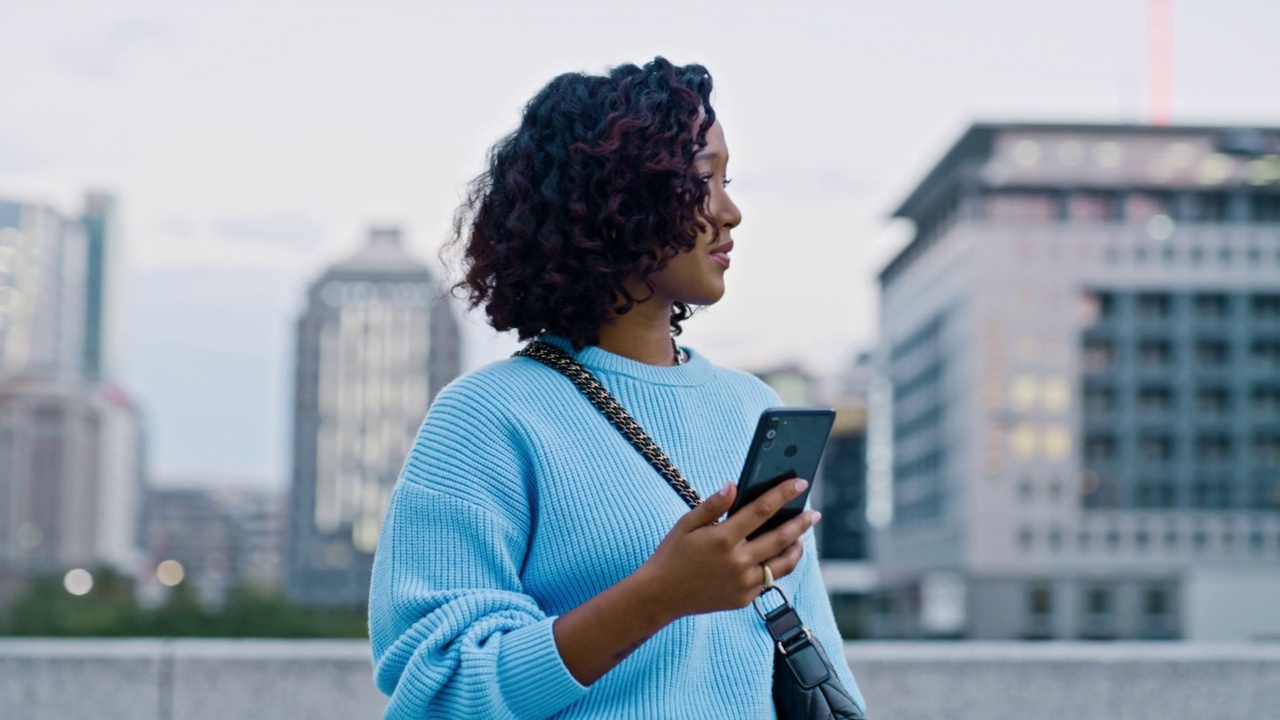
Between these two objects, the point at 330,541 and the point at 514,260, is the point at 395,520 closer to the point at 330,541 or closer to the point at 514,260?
the point at 514,260

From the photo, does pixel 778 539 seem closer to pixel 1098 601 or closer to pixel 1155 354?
pixel 1155 354

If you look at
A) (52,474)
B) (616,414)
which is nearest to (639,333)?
(616,414)

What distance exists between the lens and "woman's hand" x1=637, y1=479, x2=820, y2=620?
151 centimetres

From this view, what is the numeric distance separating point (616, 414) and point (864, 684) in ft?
10.3

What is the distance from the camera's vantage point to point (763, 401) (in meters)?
2.13

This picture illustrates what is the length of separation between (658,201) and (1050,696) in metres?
3.43

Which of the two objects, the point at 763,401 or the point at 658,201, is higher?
the point at 658,201

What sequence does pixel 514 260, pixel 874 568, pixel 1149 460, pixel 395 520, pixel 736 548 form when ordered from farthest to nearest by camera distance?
pixel 874 568 → pixel 1149 460 → pixel 514 260 → pixel 395 520 → pixel 736 548

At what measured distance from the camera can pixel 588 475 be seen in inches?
69.7

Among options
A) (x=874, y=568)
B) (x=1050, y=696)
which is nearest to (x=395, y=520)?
(x=1050, y=696)

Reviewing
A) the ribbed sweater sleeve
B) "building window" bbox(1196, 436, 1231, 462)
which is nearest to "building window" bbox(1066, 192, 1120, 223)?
"building window" bbox(1196, 436, 1231, 462)

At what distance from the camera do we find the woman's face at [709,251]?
1887mm

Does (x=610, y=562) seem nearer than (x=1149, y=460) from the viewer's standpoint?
Yes

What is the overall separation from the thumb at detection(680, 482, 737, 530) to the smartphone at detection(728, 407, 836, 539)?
0.03 metres
